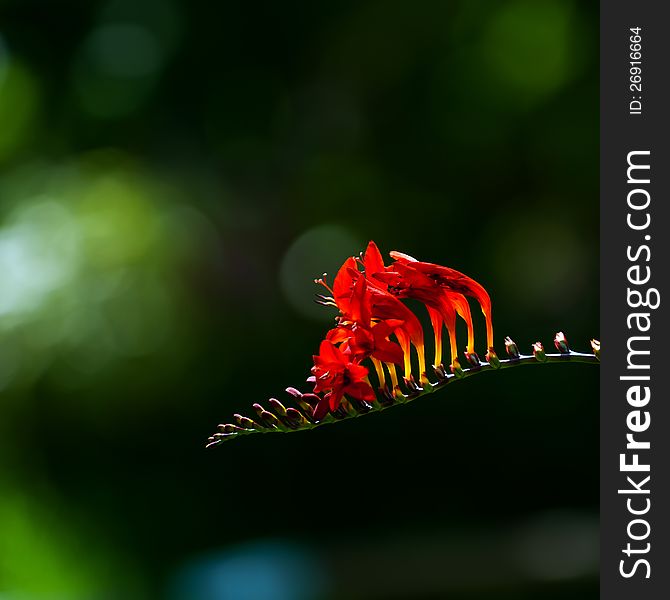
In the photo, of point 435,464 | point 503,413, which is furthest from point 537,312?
point 435,464

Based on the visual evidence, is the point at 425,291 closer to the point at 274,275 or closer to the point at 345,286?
the point at 345,286

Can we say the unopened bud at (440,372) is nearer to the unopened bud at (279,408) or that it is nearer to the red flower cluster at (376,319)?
the red flower cluster at (376,319)

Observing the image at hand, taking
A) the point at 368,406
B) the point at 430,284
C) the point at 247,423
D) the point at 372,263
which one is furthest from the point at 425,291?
the point at 247,423

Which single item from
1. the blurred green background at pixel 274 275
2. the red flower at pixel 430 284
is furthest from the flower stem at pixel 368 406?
the blurred green background at pixel 274 275

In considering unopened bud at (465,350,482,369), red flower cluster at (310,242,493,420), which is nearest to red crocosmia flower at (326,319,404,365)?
red flower cluster at (310,242,493,420)

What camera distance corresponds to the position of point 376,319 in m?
1.78

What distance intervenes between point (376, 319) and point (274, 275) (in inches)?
298

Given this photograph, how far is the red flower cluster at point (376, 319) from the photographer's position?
1.67 metres

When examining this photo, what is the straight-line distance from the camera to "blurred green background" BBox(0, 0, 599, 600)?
8.37 meters

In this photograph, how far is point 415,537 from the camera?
8.61m

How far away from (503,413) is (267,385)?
217cm

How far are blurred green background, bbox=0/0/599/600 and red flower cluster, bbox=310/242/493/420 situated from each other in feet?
19.8

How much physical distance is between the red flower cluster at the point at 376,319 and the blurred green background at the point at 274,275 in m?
6.04

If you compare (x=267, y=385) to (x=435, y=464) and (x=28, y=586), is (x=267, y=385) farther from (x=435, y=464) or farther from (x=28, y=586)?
(x=28, y=586)
